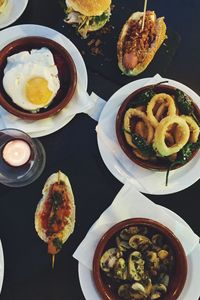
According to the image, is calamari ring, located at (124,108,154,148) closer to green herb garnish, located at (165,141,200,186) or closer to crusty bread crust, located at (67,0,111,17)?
green herb garnish, located at (165,141,200,186)

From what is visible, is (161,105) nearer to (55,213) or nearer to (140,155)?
(140,155)

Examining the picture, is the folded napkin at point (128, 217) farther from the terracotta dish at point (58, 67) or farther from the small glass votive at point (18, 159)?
the terracotta dish at point (58, 67)

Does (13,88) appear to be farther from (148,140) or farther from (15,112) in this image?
(148,140)

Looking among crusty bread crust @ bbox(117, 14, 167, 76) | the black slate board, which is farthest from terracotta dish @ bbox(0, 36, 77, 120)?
crusty bread crust @ bbox(117, 14, 167, 76)

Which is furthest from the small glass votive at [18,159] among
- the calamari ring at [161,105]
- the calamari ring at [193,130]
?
the calamari ring at [193,130]

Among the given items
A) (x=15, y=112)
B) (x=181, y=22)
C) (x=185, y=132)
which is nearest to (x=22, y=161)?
(x=15, y=112)

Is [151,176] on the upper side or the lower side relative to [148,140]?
lower

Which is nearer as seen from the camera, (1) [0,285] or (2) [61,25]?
(1) [0,285]
